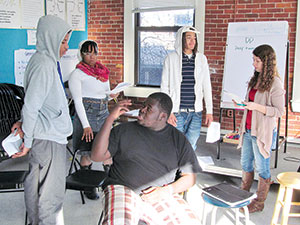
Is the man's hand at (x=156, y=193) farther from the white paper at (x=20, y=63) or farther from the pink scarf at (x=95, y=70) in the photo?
the white paper at (x=20, y=63)

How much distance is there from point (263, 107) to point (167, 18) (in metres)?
2.78

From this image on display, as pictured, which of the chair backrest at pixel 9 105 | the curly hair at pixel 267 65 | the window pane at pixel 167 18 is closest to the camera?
the curly hair at pixel 267 65

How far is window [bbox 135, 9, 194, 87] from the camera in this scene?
5070 millimetres

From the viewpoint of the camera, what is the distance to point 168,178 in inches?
82.9

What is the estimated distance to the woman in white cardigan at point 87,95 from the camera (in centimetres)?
299

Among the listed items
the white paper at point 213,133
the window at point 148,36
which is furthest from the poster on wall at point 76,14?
the white paper at point 213,133

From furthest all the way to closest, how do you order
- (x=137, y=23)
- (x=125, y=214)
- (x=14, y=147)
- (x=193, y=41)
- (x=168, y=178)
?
(x=137, y=23) < (x=193, y=41) < (x=14, y=147) < (x=168, y=178) < (x=125, y=214)

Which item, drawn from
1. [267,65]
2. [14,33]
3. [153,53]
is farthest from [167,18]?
[267,65]

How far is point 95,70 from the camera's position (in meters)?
3.13

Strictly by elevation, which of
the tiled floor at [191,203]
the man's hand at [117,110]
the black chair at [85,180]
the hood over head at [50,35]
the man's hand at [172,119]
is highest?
the hood over head at [50,35]

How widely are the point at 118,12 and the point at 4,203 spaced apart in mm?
3350

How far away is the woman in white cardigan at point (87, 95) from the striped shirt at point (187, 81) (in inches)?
27.1

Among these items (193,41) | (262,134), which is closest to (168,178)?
(262,134)

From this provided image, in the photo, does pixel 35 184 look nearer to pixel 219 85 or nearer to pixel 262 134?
pixel 262 134
